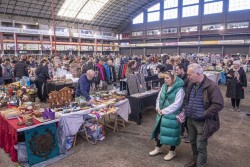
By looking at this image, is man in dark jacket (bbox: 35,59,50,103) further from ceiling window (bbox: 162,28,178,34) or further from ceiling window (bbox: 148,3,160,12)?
ceiling window (bbox: 148,3,160,12)

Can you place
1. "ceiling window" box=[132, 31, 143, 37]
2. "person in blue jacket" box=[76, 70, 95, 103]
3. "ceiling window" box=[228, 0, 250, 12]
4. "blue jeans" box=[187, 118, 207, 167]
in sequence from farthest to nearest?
"ceiling window" box=[132, 31, 143, 37] < "ceiling window" box=[228, 0, 250, 12] < "person in blue jacket" box=[76, 70, 95, 103] < "blue jeans" box=[187, 118, 207, 167]

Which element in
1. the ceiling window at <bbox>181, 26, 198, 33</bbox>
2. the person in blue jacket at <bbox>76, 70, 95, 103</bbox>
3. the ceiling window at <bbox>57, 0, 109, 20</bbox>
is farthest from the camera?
the ceiling window at <bbox>181, 26, 198, 33</bbox>

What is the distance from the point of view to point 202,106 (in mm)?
2564

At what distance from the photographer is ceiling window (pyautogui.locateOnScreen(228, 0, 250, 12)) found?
A: 23250 mm

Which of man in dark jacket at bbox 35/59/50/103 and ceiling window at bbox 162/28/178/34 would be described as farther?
ceiling window at bbox 162/28/178/34

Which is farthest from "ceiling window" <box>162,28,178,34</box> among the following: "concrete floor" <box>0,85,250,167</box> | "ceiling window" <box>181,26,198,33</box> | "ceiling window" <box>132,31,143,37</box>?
"concrete floor" <box>0,85,250,167</box>

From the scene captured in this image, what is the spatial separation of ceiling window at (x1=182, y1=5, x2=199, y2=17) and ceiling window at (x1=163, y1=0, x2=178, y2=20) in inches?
50.1

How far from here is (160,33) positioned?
102 feet

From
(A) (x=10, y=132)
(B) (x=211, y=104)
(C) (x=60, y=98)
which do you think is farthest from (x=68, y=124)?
(B) (x=211, y=104)

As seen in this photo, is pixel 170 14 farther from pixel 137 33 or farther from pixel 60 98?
pixel 60 98

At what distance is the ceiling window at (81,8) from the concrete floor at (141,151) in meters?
24.5

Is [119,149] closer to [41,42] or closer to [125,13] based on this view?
[41,42]

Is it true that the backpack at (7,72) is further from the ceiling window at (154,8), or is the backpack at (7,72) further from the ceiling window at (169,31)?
the ceiling window at (154,8)

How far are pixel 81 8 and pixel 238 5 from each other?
69.6 ft
